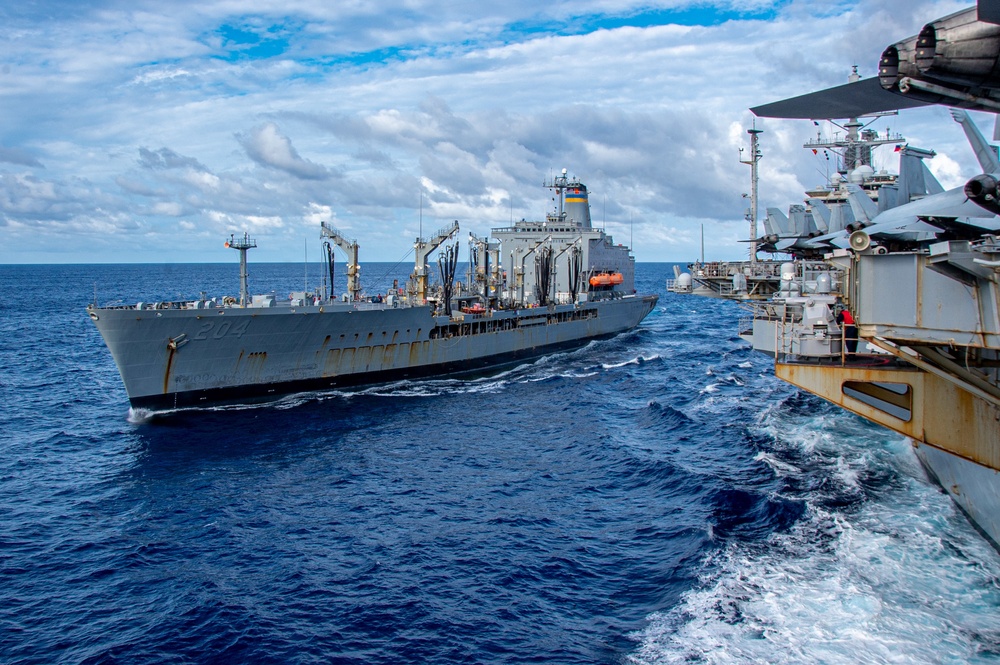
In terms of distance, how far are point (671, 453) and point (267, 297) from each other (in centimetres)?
1783

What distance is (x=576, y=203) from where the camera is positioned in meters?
59.6

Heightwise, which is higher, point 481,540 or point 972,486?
point 972,486

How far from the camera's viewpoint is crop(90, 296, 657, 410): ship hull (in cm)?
2630

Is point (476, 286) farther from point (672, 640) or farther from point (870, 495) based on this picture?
point (672, 640)

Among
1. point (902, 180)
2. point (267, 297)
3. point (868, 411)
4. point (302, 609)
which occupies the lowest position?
point (302, 609)

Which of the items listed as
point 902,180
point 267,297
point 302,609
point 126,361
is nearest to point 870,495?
point 902,180

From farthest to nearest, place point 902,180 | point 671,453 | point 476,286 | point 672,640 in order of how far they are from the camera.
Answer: point 476,286, point 671,453, point 902,180, point 672,640

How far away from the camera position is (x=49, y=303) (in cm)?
8331

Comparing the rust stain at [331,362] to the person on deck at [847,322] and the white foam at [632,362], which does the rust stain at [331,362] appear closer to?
the white foam at [632,362]

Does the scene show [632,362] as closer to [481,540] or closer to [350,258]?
[350,258]

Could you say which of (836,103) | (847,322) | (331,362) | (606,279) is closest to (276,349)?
(331,362)

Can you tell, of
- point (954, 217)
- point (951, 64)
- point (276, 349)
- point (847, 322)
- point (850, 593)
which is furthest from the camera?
point (276, 349)

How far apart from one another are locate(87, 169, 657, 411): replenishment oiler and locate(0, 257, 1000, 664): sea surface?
1.85 m

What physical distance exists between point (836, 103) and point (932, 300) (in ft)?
21.2
